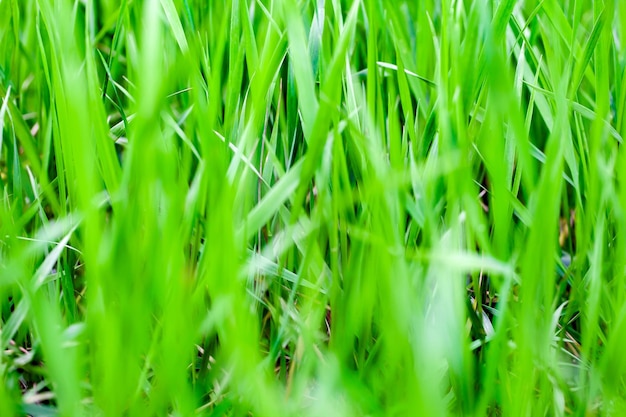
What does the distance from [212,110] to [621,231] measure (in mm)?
350

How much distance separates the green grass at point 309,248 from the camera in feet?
1.71

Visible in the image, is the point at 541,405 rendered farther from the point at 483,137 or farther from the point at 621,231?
the point at 483,137

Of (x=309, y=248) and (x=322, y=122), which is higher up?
(x=322, y=122)

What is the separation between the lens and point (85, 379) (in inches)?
26.0

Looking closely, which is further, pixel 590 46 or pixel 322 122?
pixel 590 46

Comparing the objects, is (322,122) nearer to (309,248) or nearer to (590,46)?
(309,248)

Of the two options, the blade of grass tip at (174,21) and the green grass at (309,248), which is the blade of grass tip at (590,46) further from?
the blade of grass tip at (174,21)

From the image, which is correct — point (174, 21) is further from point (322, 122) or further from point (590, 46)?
point (590, 46)

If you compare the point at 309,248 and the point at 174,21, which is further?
the point at 174,21

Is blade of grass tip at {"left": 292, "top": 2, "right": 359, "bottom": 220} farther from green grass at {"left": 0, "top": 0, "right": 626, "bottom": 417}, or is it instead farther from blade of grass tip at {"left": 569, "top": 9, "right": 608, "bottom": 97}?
blade of grass tip at {"left": 569, "top": 9, "right": 608, "bottom": 97}

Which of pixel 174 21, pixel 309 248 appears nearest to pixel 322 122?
pixel 309 248

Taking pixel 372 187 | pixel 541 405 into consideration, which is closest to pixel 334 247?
pixel 372 187

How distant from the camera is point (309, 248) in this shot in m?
0.62

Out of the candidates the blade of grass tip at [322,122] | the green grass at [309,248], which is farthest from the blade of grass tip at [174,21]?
the blade of grass tip at [322,122]
